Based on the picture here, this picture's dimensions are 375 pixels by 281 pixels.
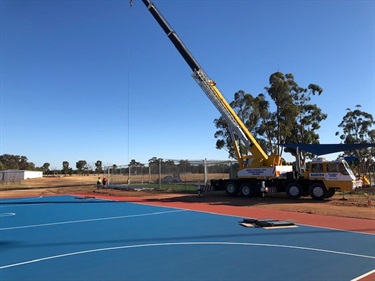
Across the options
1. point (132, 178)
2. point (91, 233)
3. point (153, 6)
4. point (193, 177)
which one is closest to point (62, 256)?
point (91, 233)

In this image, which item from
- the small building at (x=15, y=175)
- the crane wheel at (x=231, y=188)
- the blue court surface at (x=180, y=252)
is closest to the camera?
the blue court surface at (x=180, y=252)

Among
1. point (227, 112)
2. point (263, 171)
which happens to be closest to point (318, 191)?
point (263, 171)

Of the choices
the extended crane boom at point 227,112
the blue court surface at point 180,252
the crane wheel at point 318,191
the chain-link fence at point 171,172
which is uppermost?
the extended crane boom at point 227,112

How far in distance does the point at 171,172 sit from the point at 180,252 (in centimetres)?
2868

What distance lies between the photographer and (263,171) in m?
25.5

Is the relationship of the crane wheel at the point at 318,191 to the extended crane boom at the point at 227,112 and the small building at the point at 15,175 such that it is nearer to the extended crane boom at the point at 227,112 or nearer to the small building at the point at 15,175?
the extended crane boom at the point at 227,112

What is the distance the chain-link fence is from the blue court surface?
1805cm

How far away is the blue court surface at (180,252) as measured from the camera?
7418 mm

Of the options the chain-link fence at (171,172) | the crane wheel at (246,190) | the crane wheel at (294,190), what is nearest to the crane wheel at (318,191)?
the crane wheel at (294,190)

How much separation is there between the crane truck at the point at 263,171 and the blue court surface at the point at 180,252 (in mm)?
10657

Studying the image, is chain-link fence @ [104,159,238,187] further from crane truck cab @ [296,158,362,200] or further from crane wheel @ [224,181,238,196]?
crane truck cab @ [296,158,362,200]

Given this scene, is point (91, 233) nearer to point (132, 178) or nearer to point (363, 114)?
point (132, 178)

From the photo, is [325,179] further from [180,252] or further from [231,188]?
[180,252]

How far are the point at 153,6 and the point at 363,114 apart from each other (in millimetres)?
40911
